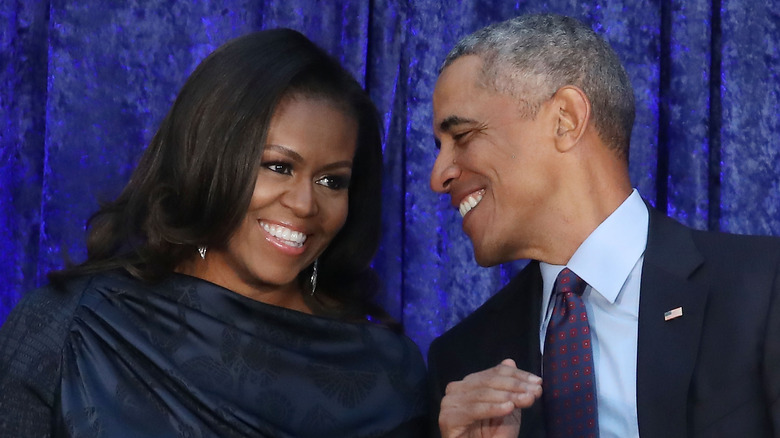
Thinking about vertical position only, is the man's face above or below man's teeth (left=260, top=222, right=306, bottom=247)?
above

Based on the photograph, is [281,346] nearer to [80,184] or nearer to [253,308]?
[253,308]

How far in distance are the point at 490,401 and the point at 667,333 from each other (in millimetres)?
296

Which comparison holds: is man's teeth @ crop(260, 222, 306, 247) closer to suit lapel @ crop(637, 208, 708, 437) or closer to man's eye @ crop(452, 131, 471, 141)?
man's eye @ crop(452, 131, 471, 141)

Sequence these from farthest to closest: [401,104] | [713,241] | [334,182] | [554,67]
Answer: [401,104], [334,182], [554,67], [713,241]

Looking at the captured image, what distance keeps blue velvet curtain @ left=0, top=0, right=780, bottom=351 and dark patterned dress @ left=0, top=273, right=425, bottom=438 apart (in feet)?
1.26

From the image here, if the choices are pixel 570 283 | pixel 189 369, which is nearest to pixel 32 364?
pixel 189 369

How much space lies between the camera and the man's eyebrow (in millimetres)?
1652

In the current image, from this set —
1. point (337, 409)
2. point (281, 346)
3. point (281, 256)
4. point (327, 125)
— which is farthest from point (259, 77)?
point (337, 409)

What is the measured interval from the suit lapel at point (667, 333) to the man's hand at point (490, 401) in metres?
0.18

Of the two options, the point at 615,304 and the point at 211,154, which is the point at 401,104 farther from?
the point at 615,304

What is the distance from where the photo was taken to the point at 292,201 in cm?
168

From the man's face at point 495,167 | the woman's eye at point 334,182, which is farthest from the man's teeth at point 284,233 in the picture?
the man's face at point 495,167

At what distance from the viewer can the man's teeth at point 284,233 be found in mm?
1695

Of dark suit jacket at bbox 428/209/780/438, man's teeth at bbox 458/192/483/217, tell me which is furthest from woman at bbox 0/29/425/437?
dark suit jacket at bbox 428/209/780/438
